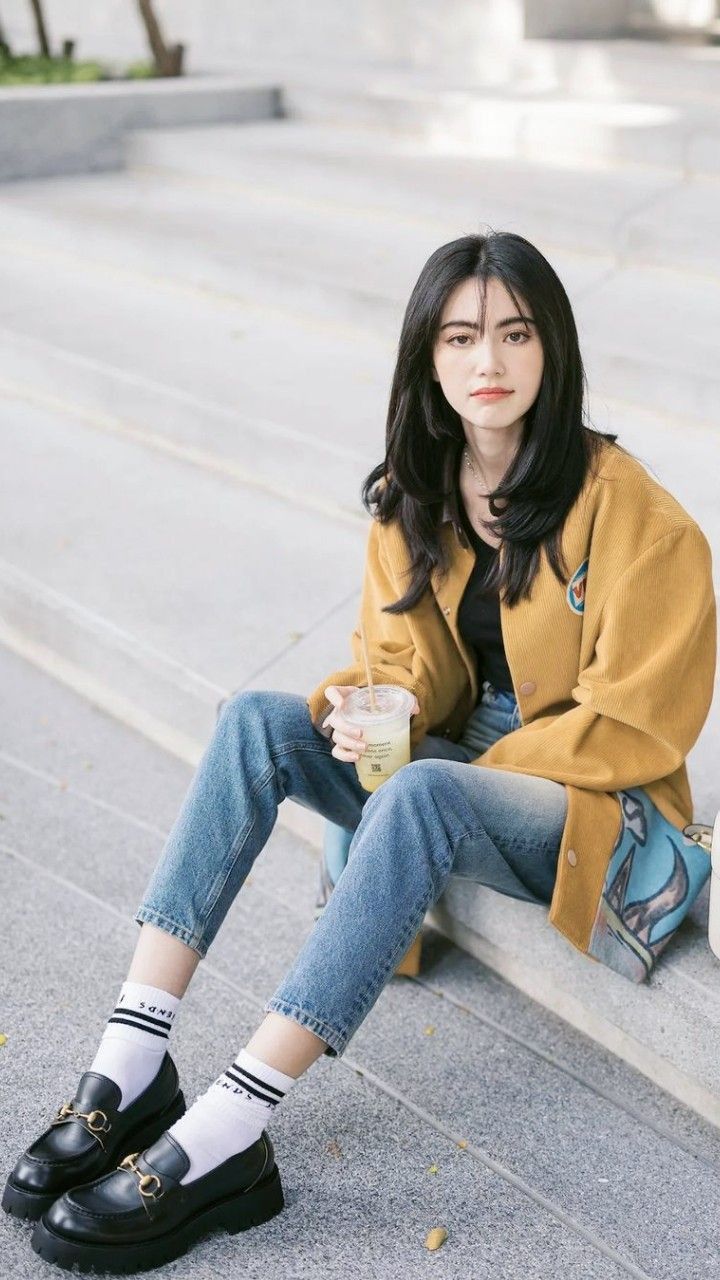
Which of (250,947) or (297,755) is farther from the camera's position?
(250,947)

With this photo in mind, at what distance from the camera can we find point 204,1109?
1991 millimetres

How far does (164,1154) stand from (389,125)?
201 inches

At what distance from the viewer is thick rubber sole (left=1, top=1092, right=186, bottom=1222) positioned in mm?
2010

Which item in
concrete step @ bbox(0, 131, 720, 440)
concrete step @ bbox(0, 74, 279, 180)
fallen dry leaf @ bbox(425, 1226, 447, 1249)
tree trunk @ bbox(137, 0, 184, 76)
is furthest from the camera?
tree trunk @ bbox(137, 0, 184, 76)

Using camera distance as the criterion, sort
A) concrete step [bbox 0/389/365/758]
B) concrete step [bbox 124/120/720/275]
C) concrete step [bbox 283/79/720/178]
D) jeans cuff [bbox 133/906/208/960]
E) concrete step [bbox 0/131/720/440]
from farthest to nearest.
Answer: concrete step [bbox 283/79/720/178], concrete step [bbox 124/120/720/275], concrete step [bbox 0/131/720/440], concrete step [bbox 0/389/365/758], jeans cuff [bbox 133/906/208/960]

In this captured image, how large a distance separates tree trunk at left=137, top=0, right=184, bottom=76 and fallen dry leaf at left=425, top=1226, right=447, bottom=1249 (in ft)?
20.1

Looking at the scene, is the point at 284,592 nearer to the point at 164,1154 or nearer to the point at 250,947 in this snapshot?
the point at 250,947

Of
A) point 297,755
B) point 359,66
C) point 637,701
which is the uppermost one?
point 359,66

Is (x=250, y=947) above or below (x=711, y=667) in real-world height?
below

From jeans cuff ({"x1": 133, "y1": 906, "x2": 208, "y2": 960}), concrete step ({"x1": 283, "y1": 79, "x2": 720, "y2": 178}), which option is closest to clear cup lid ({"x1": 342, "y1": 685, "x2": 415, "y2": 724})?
jeans cuff ({"x1": 133, "y1": 906, "x2": 208, "y2": 960})

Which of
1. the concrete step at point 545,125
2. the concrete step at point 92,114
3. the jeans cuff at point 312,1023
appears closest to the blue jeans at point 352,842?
the jeans cuff at point 312,1023

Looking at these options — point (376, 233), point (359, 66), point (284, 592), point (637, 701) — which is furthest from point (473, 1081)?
Result: point (359, 66)

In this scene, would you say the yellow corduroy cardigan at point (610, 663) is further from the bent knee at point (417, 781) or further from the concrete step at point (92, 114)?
the concrete step at point (92, 114)

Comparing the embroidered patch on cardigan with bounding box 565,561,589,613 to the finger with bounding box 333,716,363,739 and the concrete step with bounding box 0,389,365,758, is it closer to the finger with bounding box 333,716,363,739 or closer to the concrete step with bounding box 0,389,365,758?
the finger with bounding box 333,716,363,739
